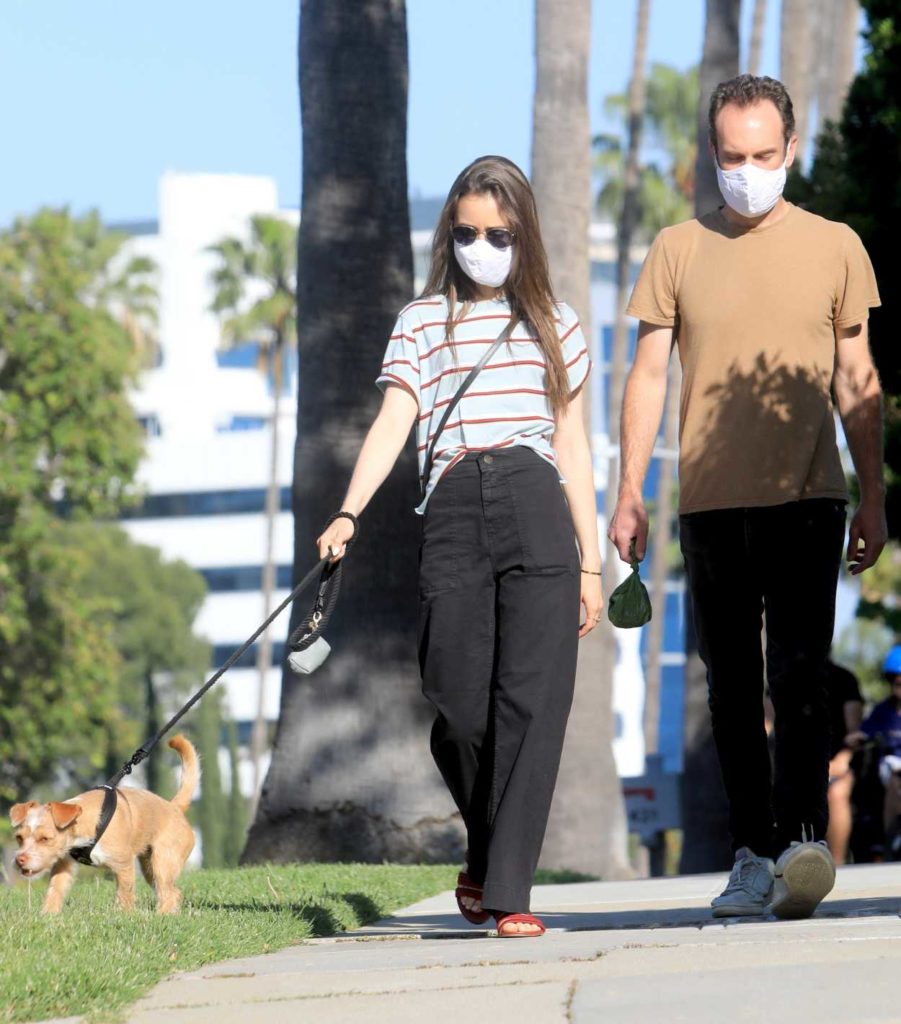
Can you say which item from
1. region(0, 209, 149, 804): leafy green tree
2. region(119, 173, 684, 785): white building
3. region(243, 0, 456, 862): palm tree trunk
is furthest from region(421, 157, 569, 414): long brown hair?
region(119, 173, 684, 785): white building

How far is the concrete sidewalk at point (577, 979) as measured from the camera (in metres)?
3.86

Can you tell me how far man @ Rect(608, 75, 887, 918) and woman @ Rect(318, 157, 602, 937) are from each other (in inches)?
13.4

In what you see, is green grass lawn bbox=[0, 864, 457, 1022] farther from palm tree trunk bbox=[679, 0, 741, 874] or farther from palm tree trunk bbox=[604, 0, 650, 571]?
palm tree trunk bbox=[604, 0, 650, 571]

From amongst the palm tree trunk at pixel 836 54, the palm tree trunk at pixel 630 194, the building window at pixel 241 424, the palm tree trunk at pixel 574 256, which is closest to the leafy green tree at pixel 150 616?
the building window at pixel 241 424

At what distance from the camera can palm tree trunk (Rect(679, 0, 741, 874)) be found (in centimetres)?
1891

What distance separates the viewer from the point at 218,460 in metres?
99.4

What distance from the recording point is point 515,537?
5.61m

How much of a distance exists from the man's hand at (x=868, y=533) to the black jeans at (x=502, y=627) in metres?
0.92

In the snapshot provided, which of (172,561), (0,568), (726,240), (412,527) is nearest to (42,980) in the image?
(726,240)

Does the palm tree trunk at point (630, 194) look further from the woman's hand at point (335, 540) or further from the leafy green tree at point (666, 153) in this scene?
the woman's hand at point (335, 540)

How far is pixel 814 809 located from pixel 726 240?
1.64 meters

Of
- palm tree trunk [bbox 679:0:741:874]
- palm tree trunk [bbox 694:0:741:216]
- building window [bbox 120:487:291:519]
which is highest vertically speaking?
palm tree trunk [bbox 694:0:741:216]

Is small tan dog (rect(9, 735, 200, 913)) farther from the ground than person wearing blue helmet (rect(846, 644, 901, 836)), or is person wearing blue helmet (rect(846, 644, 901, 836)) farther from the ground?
small tan dog (rect(9, 735, 200, 913))

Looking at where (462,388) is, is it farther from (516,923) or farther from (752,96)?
(516,923)
